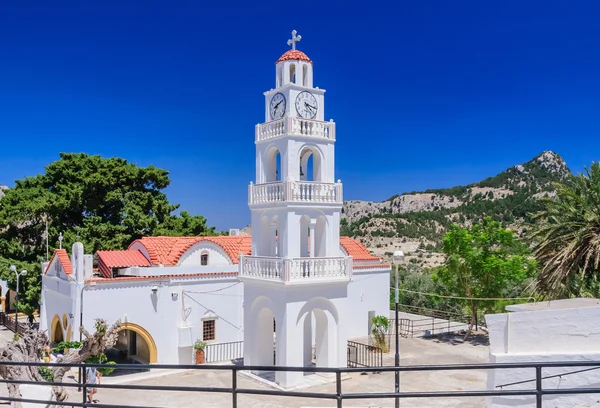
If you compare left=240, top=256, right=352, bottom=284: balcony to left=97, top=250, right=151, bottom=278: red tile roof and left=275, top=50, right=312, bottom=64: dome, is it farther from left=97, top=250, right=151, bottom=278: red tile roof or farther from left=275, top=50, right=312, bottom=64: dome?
left=275, top=50, right=312, bottom=64: dome

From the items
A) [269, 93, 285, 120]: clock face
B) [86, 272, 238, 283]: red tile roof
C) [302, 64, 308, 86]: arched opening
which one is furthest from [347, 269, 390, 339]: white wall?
[302, 64, 308, 86]: arched opening

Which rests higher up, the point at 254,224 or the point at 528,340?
the point at 254,224

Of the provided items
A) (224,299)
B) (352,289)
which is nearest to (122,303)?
(224,299)

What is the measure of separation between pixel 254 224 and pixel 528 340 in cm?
1160

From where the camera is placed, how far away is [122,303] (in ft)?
64.1

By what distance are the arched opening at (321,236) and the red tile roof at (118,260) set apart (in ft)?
23.0

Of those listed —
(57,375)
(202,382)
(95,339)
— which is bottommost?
(202,382)

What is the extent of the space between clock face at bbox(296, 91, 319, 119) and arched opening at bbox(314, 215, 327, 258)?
343 cm

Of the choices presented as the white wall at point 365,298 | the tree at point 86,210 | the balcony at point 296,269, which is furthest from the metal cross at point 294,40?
the tree at point 86,210

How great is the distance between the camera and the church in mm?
17062

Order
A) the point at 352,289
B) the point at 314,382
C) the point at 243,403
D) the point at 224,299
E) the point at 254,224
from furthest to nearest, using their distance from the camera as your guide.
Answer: the point at 352,289
the point at 224,299
the point at 254,224
the point at 314,382
the point at 243,403

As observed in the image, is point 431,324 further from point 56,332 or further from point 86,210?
point 86,210

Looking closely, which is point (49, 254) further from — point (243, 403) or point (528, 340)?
point (528, 340)

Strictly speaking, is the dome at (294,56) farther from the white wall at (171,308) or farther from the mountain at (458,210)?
the mountain at (458,210)
